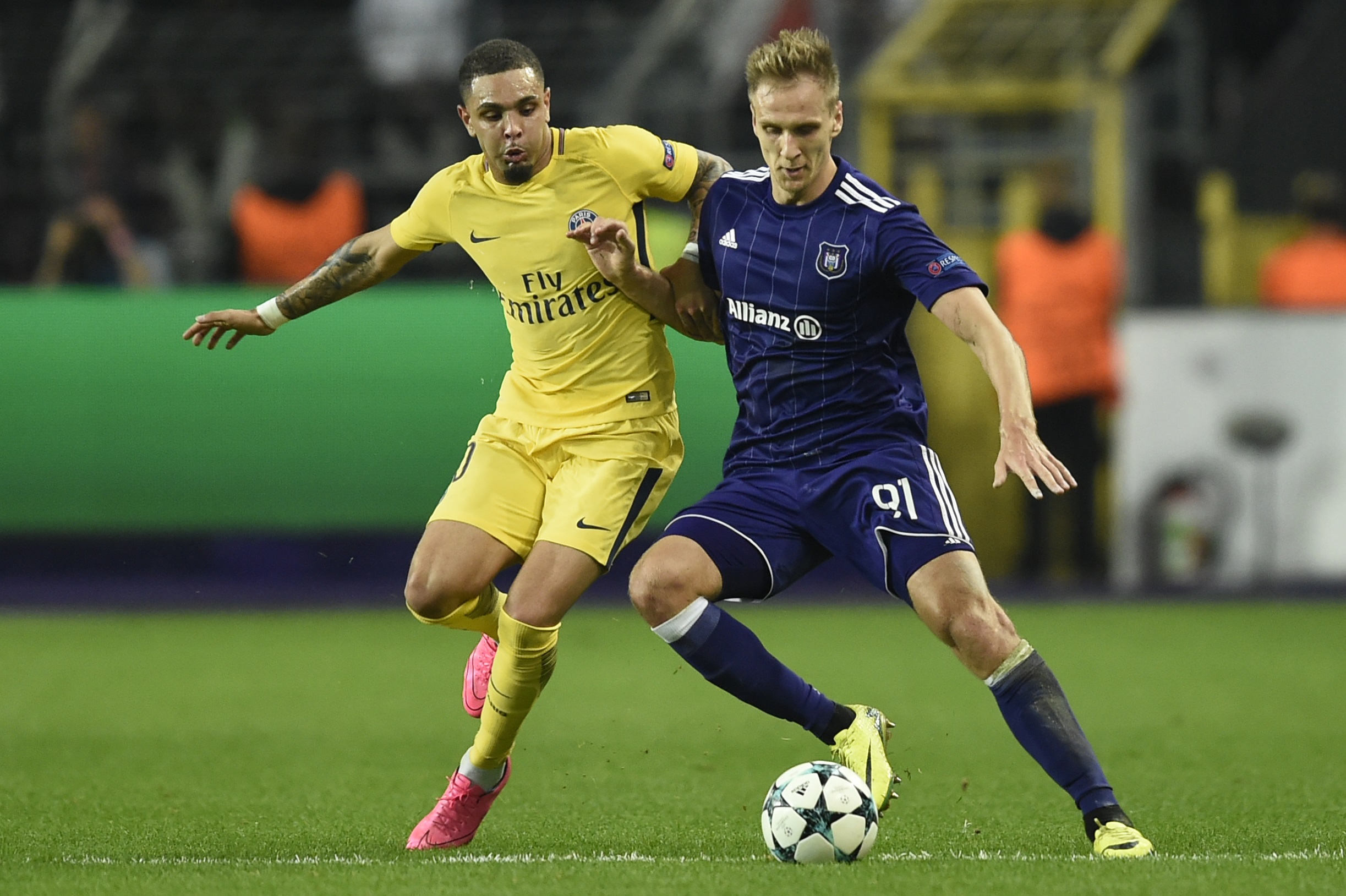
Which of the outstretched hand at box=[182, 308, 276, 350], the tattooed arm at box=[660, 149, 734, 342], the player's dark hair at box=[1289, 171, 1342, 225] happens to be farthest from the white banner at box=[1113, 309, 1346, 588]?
the outstretched hand at box=[182, 308, 276, 350]

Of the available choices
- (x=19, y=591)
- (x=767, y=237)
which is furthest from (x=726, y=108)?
(x=767, y=237)

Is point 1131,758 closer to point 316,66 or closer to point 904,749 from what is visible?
point 904,749

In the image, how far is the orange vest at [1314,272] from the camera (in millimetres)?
11383

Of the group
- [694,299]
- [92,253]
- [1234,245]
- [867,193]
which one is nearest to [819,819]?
[694,299]

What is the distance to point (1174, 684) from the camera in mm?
7875

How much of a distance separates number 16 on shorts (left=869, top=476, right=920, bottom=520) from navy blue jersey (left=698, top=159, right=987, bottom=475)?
0.15 m

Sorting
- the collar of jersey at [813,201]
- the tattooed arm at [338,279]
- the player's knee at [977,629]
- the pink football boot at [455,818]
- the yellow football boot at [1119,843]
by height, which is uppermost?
the collar of jersey at [813,201]

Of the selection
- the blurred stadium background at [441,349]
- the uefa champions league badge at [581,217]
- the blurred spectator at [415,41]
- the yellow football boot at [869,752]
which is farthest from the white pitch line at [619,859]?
the blurred spectator at [415,41]

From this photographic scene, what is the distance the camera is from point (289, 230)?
1125cm

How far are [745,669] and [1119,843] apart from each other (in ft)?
3.45

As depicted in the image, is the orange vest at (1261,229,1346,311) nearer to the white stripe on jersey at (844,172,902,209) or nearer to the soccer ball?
the white stripe on jersey at (844,172,902,209)

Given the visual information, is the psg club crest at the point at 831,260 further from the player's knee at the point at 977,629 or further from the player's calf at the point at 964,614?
the player's knee at the point at 977,629

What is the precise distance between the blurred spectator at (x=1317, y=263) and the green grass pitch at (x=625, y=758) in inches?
88.9

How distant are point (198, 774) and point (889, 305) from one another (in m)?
2.75
